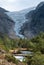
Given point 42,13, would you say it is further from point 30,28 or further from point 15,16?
point 15,16

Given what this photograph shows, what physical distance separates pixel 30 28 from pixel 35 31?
554 cm

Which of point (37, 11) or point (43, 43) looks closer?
point (43, 43)

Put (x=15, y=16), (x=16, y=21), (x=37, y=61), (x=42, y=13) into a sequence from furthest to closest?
(x=15, y=16) → (x=16, y=21) → (x=42, y=13) → (x=37, y=61)

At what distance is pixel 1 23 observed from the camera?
353ft

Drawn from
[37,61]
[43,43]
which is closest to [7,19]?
[43,43]

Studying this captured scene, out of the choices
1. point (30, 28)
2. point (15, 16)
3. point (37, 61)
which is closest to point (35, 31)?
point (30, 28)

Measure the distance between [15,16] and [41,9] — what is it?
26.4 meters

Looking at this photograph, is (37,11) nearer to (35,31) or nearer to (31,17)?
(31,17)

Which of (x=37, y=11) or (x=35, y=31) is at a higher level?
(x=37, y=11)

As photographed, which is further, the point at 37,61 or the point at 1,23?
the point at 1,23

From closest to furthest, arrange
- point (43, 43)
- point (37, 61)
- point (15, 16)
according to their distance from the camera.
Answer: point (37, 61) → point (43, 43) → point (15, 16)

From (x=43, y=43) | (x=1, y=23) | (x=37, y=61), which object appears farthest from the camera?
(x=1, y=23)

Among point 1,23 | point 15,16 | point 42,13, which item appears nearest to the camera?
point 1,23

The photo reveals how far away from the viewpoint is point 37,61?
26516 mm
